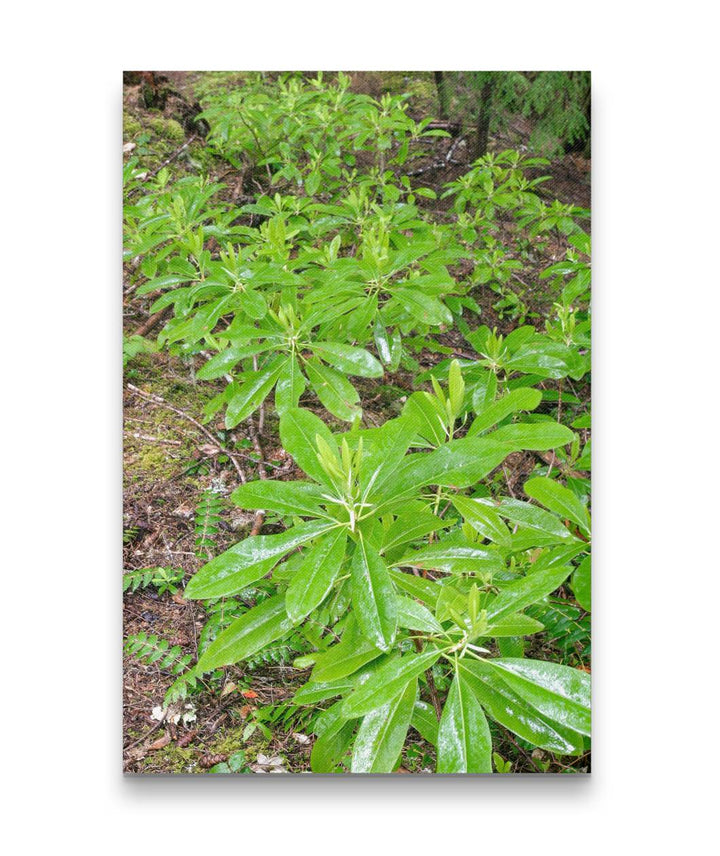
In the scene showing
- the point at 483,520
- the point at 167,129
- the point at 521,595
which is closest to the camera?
the point at 521,595

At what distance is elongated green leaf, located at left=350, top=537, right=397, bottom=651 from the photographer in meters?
1.12

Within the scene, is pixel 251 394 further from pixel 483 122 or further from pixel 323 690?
pixel 483 122

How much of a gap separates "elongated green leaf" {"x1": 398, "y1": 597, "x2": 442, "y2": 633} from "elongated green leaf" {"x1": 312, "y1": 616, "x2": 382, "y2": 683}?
3.0 inches

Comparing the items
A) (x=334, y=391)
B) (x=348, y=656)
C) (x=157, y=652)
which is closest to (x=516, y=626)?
(x=348, y=656)

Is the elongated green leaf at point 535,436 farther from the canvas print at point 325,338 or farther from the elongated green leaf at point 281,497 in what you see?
the elongated green leaf at point 281,497

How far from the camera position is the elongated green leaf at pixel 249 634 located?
1.25 metres

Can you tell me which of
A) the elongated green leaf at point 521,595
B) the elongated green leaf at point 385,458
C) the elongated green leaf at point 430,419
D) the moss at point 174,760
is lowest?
the moss at point 174,760

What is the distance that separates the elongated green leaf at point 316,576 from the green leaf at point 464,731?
10.9 inches

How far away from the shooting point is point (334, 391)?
155 centimetres

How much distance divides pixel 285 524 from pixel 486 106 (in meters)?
1.01

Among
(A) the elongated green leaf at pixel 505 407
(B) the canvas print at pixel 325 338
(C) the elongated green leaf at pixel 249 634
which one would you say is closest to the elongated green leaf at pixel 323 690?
(B) the canvas print at pixel 325 338

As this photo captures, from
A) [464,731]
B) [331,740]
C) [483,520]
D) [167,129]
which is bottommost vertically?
[331,740]

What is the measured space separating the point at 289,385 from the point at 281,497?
0.35 metres
